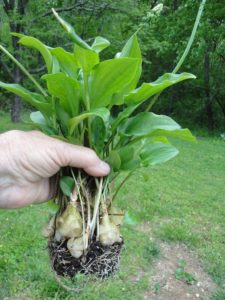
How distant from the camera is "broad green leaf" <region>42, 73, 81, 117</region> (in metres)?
1.17

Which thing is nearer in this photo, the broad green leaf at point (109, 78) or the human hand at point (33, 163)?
the broad green leaf at point (109, 78)

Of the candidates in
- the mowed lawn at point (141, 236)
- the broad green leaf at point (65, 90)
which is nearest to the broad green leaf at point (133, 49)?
the broad green leaf at point (65, 90)

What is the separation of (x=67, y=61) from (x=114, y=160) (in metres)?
0.33

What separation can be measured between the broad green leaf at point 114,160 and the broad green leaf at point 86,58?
261 millimetres

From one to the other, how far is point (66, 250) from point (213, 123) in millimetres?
14344

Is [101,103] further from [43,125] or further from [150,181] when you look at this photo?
[150,181]

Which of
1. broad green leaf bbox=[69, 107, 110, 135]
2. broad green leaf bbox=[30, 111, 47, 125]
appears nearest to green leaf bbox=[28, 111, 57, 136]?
broad green leaf bbox=[30, 111, 47, 125]

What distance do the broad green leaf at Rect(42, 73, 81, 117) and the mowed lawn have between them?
0.43m

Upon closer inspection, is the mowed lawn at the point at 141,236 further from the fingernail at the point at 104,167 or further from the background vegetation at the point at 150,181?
the fingernail at the point at 104,167

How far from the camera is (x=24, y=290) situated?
115 inches

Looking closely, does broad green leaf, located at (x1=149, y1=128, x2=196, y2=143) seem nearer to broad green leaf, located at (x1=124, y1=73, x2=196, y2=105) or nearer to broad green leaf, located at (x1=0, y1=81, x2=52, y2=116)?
broad green leaf, located at (x1=124, y1=73, x2=196, y2=105)

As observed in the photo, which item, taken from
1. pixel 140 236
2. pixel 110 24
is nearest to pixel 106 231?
pixel 140 236

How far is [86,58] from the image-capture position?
119 cm

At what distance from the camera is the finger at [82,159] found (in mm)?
1270
